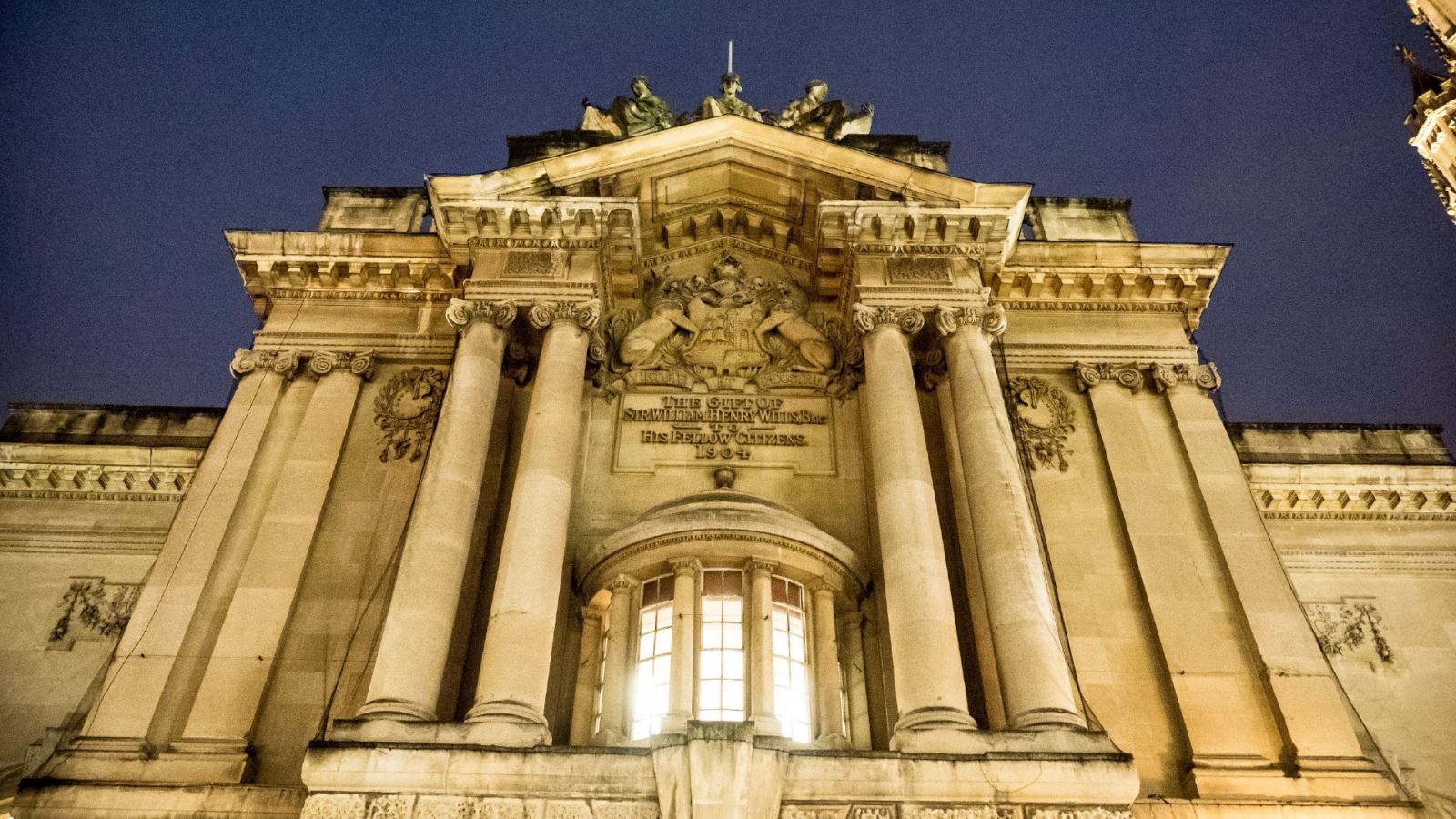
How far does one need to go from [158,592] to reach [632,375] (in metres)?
8.58

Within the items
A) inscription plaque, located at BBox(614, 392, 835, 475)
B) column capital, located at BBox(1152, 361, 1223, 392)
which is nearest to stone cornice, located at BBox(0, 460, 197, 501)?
inscription plaque, located at BBox(614, 392, 835, 475)

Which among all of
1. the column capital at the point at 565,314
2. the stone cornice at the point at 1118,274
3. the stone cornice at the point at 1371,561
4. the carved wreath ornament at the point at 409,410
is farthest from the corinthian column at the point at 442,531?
the stone cornice at the point at 1371,561

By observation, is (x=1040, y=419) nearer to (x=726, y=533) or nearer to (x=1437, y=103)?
(x=726, y=533)

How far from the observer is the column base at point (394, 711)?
484 inches

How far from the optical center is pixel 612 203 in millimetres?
17781

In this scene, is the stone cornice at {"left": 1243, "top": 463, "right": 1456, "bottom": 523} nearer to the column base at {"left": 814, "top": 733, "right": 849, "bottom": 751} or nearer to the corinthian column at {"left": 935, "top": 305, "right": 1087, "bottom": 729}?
the corinthian column at {"left": 935, "top": 305, "right": 1087, "bottom": 729}

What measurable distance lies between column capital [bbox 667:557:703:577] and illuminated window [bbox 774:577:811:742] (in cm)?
131

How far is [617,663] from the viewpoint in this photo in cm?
1469

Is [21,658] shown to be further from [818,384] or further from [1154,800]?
[1154,800]

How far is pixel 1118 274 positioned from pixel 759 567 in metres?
9.78

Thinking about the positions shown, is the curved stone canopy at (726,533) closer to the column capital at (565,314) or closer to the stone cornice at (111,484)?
the column capital at (565,314)

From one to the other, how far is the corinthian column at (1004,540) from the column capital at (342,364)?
10.7m

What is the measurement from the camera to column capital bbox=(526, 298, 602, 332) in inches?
675

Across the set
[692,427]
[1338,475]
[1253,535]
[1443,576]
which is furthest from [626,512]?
[1443,576]
